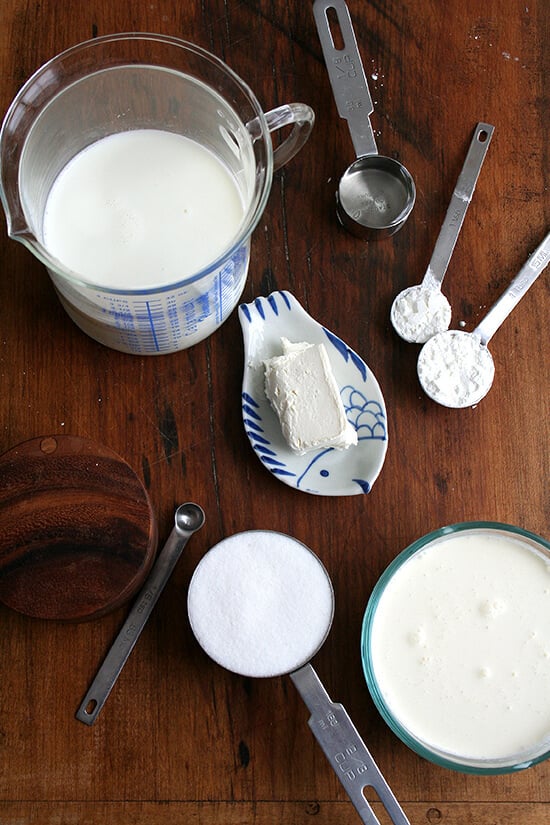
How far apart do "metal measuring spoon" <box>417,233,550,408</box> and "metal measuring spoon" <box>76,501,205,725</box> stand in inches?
13.6

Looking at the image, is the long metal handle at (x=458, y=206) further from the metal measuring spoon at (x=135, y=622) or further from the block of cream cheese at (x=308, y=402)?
the metal measuring spoon at (x=135, y=622)

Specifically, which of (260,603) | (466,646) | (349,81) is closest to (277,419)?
(260,603)

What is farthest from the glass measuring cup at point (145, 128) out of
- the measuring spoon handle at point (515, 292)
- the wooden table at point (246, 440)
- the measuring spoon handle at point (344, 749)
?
the measuring spoon handle at point (344, 749)

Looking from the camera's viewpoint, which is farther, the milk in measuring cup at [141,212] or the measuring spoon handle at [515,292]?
the measuring spoon handle at [515,292]

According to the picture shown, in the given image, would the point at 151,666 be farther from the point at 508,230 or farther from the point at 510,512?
the point at 508,230

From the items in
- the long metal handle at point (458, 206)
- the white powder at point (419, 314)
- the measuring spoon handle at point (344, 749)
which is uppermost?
the long metal handle at point (458, 206)

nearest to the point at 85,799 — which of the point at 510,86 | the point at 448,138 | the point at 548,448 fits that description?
the point at 548,448

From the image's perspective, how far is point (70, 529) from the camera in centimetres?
105

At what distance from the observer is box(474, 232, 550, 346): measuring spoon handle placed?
1157 millimetres

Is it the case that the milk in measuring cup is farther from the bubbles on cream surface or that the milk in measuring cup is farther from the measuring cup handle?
the bubbles on cream surface

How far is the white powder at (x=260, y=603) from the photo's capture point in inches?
40.7

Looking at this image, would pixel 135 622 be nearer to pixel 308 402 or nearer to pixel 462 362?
pixel 308 402

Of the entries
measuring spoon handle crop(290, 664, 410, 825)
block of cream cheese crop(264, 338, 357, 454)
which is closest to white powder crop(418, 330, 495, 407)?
block of cream cheese crop(264, 338, 357, 454)

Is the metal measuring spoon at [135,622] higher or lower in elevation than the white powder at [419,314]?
lower
